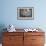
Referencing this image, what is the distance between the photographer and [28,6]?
Answer: 4340 mm

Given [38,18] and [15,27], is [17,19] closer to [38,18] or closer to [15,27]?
[15,27]

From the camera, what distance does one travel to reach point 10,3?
434cm

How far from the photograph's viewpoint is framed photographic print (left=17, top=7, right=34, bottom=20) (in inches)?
171

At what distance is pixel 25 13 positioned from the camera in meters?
4.37

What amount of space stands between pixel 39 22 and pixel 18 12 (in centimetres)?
79

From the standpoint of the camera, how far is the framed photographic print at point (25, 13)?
→ 14.2ft

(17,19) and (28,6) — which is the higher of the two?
(28,6)

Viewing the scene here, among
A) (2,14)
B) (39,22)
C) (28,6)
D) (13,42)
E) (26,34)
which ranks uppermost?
(28,6)

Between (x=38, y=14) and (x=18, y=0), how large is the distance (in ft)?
2.70

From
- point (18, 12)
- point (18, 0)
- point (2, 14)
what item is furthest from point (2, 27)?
point (18, 0)

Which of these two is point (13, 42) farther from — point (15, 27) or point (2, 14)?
point (2, 14)

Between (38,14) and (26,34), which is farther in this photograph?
(38,14)

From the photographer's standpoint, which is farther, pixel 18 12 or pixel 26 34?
pixel 18 12

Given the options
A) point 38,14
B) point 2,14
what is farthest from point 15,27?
point 38,14
